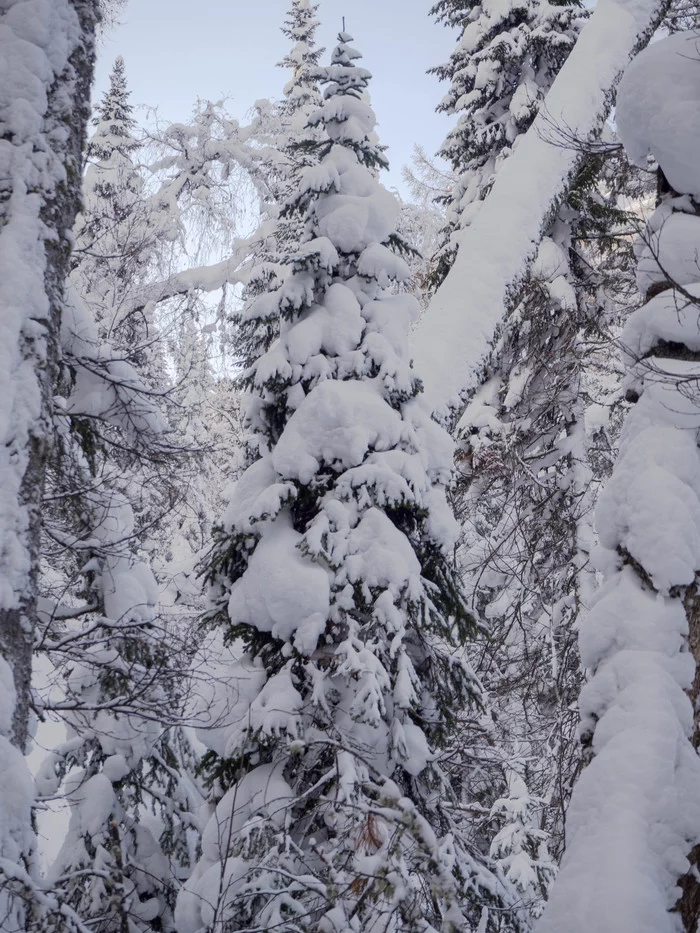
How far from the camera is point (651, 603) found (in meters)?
3.66

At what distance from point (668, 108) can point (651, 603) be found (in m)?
3.03

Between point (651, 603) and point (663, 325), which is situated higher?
point (663, 325)

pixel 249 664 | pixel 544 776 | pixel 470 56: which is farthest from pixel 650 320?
pixel 470 56

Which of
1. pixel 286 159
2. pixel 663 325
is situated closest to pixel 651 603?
pixel 663 325

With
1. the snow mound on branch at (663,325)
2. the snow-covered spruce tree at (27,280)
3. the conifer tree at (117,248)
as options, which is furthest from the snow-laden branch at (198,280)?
the snow mound on branch at (663,325)

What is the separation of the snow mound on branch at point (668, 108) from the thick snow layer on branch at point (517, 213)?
564mm

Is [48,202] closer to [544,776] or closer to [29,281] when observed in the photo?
[29,281]

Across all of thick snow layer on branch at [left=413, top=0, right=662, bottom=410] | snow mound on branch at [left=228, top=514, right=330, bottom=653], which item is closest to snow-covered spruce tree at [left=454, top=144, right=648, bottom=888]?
thick snow layer on branch at [left=413, top=0, right=662, bottom=410]

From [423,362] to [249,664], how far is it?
8.60ft

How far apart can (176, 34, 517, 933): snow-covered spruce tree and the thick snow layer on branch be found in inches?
24.9

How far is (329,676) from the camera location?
159 inches

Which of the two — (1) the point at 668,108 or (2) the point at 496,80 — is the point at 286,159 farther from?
(1) the point at 668,108

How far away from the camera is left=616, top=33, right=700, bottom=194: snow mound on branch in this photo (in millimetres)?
4133

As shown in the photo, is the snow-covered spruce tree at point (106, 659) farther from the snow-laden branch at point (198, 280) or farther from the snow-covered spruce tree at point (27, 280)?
the snow-laden branch at point (198, 280)
